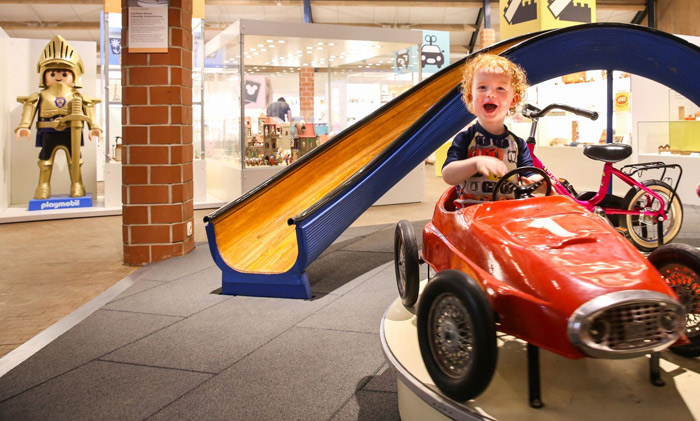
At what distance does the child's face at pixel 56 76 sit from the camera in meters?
7.21

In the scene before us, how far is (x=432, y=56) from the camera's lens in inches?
500

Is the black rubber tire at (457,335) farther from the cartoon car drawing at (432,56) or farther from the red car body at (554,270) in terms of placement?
the cartoon car drawing at (432,56)

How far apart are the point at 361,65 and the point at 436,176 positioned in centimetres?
448

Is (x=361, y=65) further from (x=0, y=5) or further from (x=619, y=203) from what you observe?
(x=0, y=5)

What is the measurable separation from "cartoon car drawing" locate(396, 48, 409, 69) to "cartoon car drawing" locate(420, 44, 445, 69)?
4.15 meters

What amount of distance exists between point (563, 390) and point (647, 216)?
132 inches

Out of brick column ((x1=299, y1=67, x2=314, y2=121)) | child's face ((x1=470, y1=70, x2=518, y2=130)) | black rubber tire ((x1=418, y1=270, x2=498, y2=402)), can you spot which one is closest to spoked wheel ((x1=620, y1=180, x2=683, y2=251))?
child's face ((x1=470, y1=70, x2=518, y2=130))

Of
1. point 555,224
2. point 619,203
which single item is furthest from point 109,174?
point 555,224

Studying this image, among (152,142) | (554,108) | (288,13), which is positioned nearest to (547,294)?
(554,108)

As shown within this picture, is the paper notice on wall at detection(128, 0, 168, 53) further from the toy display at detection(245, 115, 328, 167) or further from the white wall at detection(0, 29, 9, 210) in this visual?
the white wall at detection(0, 29, 9, 210)

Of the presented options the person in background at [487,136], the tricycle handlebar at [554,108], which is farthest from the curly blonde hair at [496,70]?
the tricycle handlebar at [554,108]

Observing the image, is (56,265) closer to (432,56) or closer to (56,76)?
(56,76)

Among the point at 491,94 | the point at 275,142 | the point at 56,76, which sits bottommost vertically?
the point at 491,94

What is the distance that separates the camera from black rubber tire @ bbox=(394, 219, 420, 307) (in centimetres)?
225
